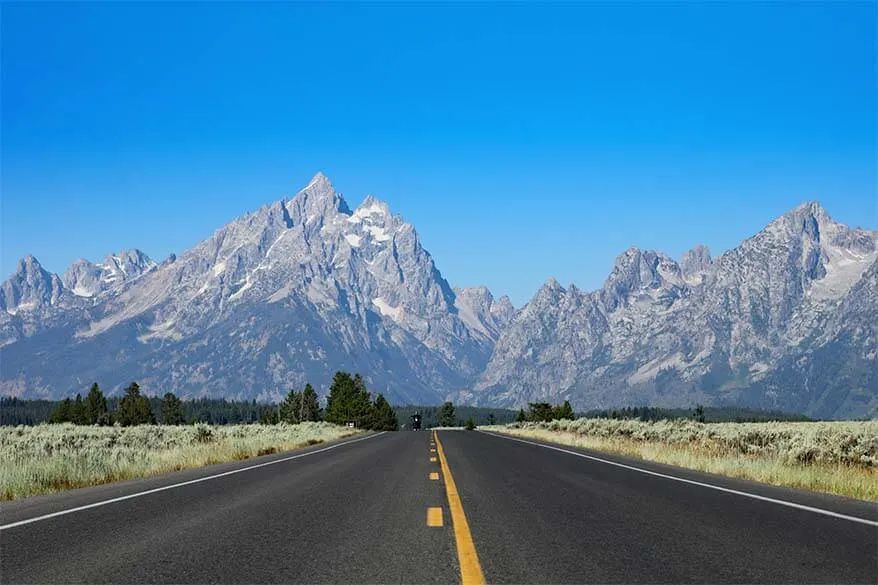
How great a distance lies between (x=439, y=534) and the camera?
32.2ft

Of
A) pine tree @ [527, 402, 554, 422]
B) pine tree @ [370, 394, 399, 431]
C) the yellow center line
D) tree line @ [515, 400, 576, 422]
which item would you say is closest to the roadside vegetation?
the yellow center line

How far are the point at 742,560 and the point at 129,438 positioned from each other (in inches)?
1624

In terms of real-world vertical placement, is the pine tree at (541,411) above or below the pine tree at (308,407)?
below

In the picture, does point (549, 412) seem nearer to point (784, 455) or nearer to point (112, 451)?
point (112, 451)

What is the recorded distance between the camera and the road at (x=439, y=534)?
7781 mm

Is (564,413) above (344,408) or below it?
below

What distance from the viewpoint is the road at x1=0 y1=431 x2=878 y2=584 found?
25.5 feet

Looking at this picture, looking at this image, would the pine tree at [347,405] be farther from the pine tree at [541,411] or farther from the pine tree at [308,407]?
the pine tree at [541,411]

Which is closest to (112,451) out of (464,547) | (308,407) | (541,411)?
(464,547)

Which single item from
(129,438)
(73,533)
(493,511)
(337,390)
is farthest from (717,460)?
(337,390)

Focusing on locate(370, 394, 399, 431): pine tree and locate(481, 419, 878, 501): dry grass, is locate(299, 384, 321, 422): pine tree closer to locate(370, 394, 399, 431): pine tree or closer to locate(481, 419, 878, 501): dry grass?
locate(370, 394, 399, 431): pine tree

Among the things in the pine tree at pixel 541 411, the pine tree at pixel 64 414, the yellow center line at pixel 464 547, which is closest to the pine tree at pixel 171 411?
the pine tree at pixel 64 414

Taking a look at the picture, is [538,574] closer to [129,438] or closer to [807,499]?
[807,499]

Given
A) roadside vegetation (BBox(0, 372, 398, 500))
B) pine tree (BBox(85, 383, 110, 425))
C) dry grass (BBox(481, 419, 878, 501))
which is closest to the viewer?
dry grass (BBox(481, 419, 878, 501))
